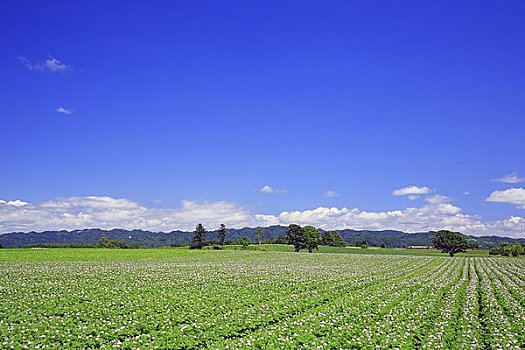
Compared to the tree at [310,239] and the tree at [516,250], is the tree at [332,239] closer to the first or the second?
the tree at [310,239]

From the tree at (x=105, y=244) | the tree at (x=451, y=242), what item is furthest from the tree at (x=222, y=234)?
the tree at (x=451, y=242)

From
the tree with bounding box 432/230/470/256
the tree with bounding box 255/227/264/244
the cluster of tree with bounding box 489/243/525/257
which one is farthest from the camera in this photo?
the tree with bounding box 255/227/264/244

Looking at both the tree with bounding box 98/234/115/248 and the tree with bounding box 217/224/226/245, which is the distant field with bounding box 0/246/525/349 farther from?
the tree with bounding box 217/224/226/245

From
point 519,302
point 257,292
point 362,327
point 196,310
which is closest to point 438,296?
point 519,302

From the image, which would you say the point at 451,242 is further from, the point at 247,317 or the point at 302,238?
the point at 247,317

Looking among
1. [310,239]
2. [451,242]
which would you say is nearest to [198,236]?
[310,239]

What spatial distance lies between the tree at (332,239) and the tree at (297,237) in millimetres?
36613

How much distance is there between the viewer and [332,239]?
546 feet

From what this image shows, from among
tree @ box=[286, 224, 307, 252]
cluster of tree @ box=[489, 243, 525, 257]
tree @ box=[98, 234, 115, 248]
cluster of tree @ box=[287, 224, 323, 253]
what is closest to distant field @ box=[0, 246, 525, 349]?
cluster of tree @ box=[287, 224, 323, 253]

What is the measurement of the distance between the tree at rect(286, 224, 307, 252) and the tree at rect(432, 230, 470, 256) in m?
44.3

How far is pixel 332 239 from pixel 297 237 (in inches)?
1528

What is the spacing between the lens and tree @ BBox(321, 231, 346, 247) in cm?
16525

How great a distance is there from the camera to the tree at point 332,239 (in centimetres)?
16525

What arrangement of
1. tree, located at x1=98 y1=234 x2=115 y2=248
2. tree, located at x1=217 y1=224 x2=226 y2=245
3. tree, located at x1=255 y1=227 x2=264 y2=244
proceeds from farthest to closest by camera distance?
1. tree, located at x1=255 y1=227 x2=264 y2=244
2. tree, located at x1=217 y1=224 x2=226 y2=245
3. tree, located at x1=98 y1=234 x2=115 y2=248
